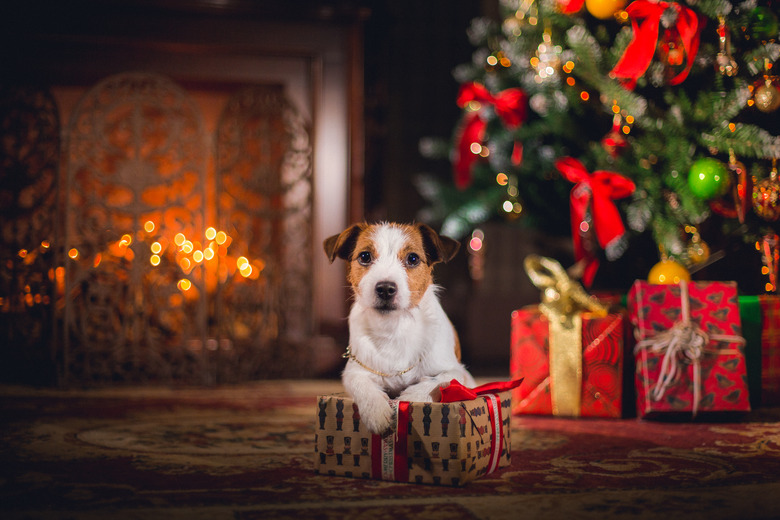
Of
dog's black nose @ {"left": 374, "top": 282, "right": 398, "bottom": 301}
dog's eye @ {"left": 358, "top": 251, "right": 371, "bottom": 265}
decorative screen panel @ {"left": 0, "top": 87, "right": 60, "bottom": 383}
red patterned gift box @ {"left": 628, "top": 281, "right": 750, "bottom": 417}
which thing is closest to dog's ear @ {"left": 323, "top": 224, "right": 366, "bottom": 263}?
dog's eye @ {"left": 358, "top": 251, "right": 371, "bottom": 265}

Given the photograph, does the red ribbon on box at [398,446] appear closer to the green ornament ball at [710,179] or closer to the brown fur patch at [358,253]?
the brown fur patch at [358,253]

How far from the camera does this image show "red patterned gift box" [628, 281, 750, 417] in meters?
2.46

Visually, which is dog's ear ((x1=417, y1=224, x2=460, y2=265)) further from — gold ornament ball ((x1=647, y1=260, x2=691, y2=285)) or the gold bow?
gold ornament ball ((x1=647, y1=260, x2=691, y2=285))

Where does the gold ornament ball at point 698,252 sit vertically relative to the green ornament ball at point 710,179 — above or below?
below

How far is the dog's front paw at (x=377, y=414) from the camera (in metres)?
1.67

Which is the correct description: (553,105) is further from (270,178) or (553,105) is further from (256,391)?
(256,391)

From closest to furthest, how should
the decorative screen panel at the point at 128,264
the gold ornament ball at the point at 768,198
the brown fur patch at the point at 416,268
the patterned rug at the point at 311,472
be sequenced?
the patterned rug at the point at 311,472, the brown fur patch at the point at 416,268, the gold ornament ball at the point at 768,198, the decorative screen panel at the point at 128,264

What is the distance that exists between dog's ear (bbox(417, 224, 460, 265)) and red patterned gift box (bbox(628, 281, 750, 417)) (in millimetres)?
960

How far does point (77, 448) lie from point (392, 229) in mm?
1103

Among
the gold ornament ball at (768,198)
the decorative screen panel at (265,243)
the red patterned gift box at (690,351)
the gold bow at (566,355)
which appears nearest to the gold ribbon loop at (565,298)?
the gold bow at (566,355)

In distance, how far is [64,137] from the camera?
3.54 meters

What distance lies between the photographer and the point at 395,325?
1808 millimetres

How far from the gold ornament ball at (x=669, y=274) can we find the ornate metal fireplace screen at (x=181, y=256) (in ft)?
5.84

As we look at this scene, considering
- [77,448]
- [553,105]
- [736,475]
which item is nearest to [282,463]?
[77,448]
